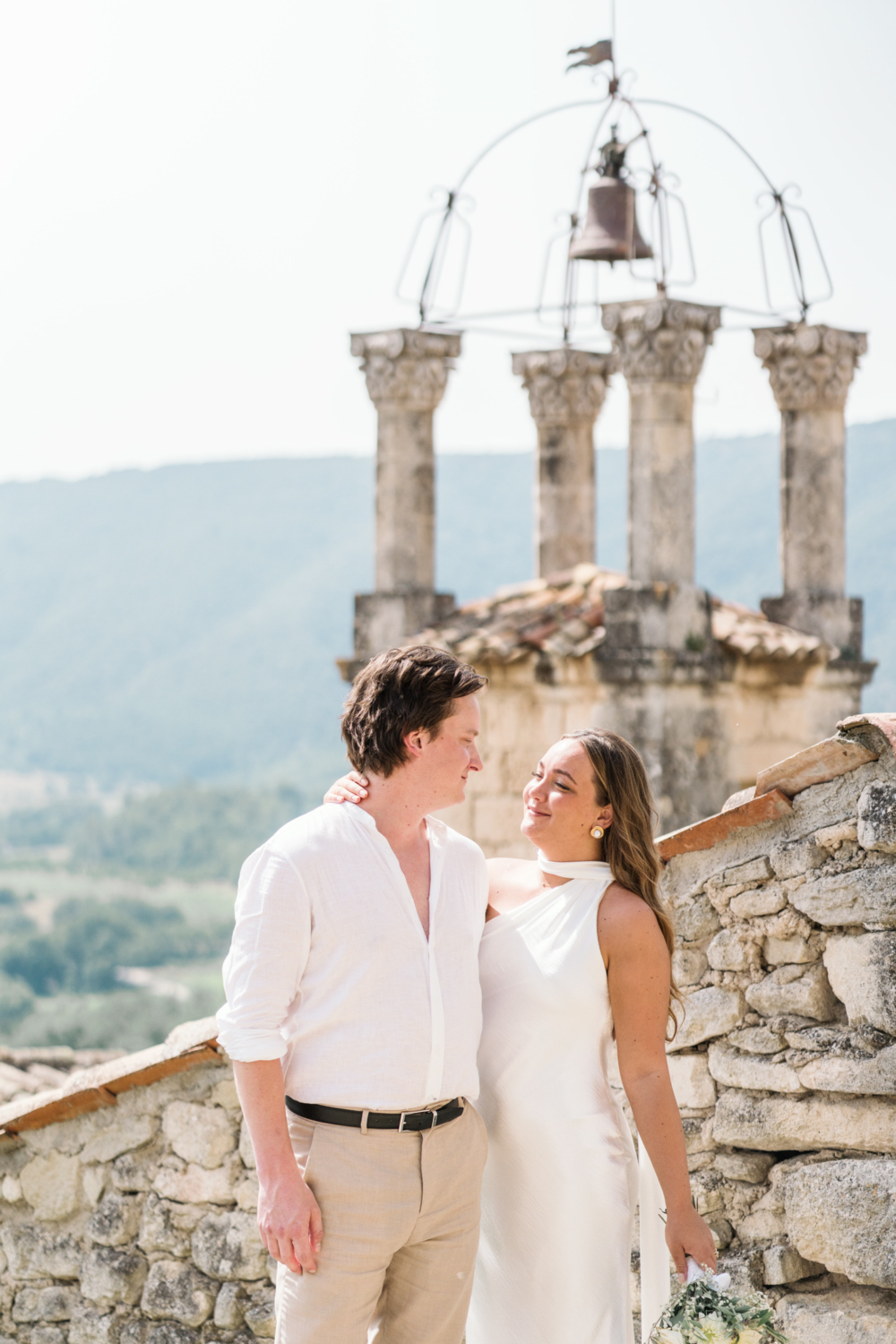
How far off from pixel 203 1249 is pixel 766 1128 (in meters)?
1.60

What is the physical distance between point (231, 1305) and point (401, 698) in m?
2.06

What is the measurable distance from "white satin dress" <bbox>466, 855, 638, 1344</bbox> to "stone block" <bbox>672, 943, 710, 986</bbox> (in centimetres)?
57

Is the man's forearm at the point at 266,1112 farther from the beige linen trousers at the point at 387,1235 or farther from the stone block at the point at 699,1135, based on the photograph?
the stone block at the point at 699,1135

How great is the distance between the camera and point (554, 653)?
837 cm

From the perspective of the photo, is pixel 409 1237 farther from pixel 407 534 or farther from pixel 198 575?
pixel 198 575

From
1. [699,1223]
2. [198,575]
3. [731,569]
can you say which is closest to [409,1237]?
[699,1223]

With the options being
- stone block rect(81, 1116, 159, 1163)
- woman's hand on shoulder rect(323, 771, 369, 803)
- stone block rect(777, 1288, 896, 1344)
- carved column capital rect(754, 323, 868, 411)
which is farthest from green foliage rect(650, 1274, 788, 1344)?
carved column capital rect(754, 323, 868, 411)

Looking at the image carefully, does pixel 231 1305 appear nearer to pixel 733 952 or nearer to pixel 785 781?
pixel 733 952

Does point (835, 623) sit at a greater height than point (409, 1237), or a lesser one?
greater

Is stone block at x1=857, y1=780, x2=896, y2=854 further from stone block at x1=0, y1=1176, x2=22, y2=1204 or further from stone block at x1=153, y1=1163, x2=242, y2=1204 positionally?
stone block at x1=0, y1=1176, x2=22, y2=1204

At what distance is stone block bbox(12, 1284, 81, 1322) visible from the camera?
4254mm

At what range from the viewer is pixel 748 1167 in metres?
3.46

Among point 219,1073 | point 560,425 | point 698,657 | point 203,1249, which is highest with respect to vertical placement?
point 560,425

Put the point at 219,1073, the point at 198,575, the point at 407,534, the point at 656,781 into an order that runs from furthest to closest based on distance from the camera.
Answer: the point at 198,575
the point at 407,534
the point at 656,781
the point at 219,1073
